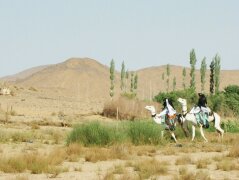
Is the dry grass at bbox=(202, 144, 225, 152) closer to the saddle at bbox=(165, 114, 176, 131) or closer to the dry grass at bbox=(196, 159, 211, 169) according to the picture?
the saddle at bbox=(165, 114, 176, 131)

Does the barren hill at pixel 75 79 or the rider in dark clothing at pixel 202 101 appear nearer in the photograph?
the rider in dark clothing at pixel 202 101

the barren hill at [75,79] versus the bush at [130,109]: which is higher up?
the barren hill at [75,79]

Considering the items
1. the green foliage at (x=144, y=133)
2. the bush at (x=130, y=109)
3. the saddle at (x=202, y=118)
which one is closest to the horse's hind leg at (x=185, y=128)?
the saddle at (x=202, y=118)

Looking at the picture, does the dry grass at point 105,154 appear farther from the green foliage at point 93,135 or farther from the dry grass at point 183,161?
the green foliage at point 93,135

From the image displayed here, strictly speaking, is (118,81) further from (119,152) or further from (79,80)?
(119,152)

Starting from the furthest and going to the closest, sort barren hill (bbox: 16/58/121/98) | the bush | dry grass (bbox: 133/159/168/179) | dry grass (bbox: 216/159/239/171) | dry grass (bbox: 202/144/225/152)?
barren hill (bbox: 16/58/121/98), the bush, dry grass (bbox: 202/144/225/152), dry grass (bbox: 216/159/239/171), dry grass (bbox: 133/159/168/179)

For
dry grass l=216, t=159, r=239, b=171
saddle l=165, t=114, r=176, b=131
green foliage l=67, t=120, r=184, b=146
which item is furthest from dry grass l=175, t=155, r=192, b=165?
saddle l=165, t=114, r=176, b=131

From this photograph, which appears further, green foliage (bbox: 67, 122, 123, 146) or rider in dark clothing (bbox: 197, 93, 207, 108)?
rider in dark clothing (bbox: 197, 93, 207, 108)

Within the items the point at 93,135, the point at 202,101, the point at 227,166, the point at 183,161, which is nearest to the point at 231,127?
the point at 202,101

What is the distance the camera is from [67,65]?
19950 centimetres

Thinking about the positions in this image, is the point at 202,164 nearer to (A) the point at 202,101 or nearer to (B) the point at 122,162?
(B) the point at 122,162

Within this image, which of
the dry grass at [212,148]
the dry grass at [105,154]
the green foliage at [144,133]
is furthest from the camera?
the green foliage at [144,133]

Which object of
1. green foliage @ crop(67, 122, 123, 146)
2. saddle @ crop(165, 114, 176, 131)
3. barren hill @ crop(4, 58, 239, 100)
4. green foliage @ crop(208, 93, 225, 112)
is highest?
barren hill @ crop(4, 58, 239, 100)

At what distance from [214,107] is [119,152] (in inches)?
1269
